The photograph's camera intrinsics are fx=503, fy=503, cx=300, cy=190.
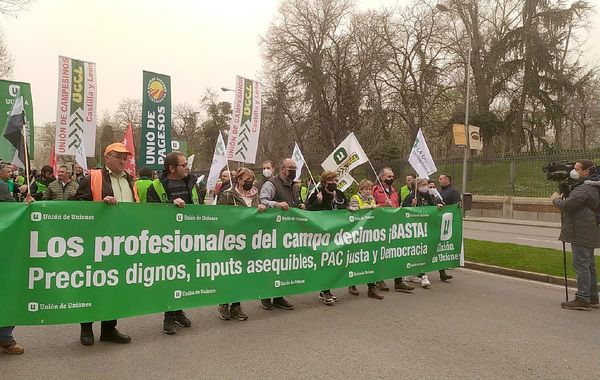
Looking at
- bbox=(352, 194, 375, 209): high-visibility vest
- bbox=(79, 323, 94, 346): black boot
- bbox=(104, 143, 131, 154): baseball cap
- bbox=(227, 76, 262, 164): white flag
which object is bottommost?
bbox=(79, 323, 94, 346): black boot

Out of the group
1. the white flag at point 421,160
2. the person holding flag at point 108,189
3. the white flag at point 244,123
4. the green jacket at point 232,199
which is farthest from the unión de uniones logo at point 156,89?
the white flag at point 421,160

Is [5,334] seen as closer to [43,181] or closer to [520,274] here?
[520,274]

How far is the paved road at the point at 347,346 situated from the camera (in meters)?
4.31

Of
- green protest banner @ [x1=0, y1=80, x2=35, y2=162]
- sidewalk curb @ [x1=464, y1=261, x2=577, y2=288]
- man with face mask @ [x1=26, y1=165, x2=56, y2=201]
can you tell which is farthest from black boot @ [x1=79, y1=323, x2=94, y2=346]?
man with face mask @ [x1=26, y1=165, x2=56, y2=201]

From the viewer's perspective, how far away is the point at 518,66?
33719 mm

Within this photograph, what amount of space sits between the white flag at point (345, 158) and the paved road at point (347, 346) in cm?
216

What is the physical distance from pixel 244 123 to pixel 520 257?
6360 millimetres

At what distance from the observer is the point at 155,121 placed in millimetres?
8578

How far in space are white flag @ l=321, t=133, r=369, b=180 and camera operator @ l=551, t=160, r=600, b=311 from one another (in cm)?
284

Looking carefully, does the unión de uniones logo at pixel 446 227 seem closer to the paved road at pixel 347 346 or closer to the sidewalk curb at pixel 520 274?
the sidewalk curb at pixel 520 274

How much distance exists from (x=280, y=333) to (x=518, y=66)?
110 ft

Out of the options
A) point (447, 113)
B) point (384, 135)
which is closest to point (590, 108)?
point (447, 113)

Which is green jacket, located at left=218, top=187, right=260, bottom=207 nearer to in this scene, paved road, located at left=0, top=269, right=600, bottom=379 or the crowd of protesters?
the crowd of protesters

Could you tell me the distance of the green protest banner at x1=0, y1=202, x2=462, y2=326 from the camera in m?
4.49
